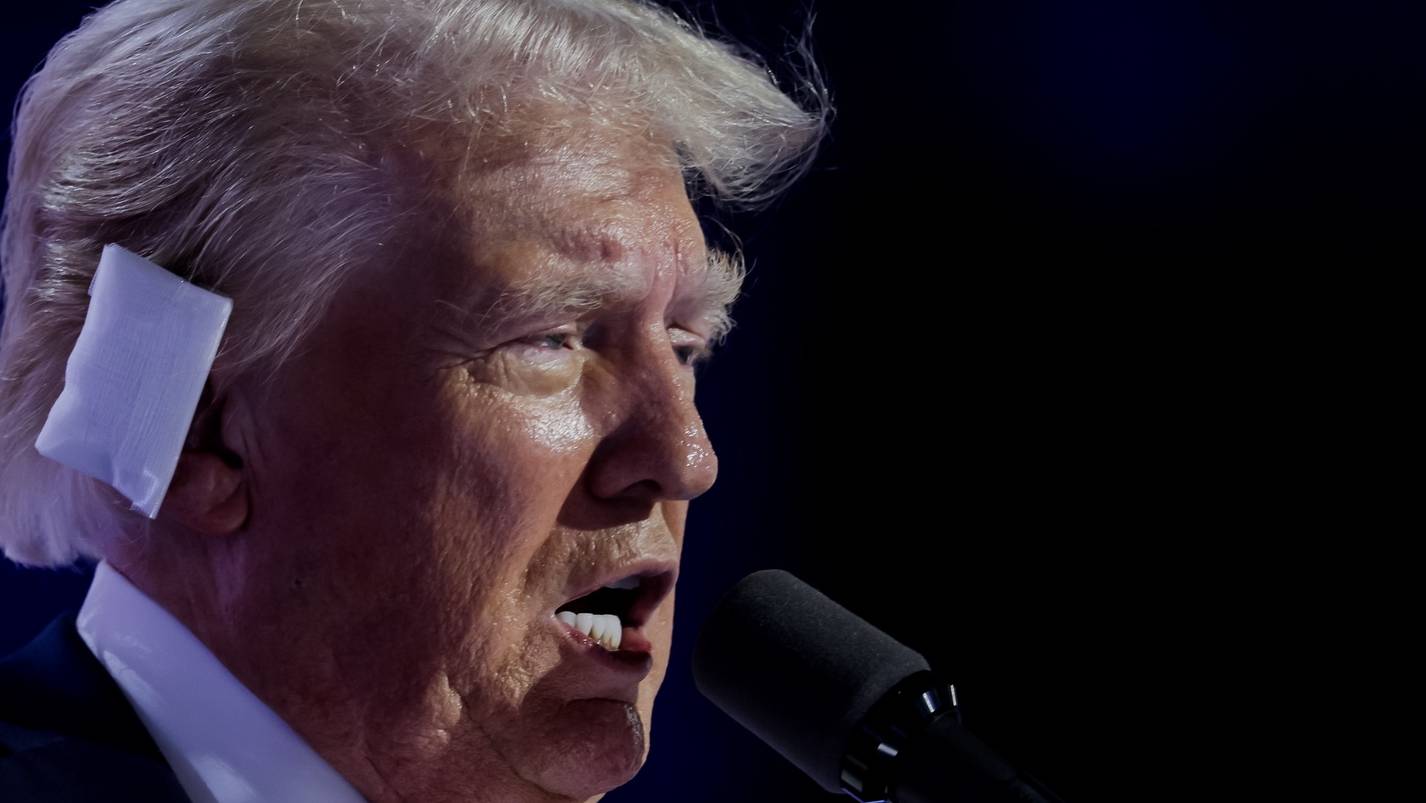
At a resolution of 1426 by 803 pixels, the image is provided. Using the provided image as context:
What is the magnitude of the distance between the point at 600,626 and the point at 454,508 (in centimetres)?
19

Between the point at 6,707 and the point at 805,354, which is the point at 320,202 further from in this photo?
the point at 805,354

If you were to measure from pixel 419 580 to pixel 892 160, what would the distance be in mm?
1120

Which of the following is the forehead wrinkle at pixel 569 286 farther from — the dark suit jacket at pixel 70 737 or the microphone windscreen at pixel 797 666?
the dark suit jacket at pixel 70 737

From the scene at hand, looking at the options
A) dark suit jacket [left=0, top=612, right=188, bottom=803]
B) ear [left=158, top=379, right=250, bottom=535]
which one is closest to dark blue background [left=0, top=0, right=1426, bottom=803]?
dark suit jacket [left=0, top=612, right=188, bottom=803]

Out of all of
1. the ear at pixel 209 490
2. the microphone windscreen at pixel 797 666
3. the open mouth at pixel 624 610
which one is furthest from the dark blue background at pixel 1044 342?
the microphone windscreen at pixel 797 666

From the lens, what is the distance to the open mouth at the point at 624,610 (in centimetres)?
121

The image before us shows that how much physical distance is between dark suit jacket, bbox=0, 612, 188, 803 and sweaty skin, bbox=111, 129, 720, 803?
92mm

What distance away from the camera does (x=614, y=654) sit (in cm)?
118

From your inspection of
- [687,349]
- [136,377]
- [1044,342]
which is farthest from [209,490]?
[1044,342]

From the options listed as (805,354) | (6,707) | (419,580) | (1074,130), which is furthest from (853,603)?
(6,707)

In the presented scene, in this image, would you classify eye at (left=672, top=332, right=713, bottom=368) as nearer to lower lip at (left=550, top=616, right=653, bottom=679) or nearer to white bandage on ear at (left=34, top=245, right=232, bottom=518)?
lower lip at (left=550, top=616, right=653, bottom=679)

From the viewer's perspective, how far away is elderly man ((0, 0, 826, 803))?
1105 mm

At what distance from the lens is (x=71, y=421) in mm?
1128

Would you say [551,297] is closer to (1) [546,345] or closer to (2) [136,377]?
(1) [546,345]
